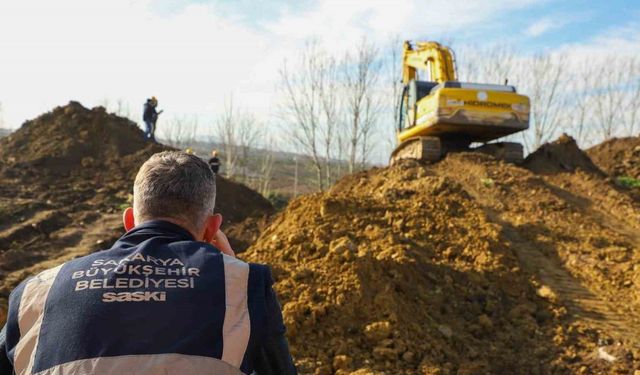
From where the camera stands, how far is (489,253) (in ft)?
23.0

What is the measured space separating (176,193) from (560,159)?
1321 cm

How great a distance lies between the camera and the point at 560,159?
13273 mm

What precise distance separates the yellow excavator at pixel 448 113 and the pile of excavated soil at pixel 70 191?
4.65 metres

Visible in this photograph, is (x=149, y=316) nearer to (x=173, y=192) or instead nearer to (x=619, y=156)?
(x=173, y=192)

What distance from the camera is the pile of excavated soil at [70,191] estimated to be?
32.9 ft

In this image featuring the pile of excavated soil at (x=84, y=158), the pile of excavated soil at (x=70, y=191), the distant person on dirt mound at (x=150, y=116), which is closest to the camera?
the pile of excavated soil at (x=70, y=191)

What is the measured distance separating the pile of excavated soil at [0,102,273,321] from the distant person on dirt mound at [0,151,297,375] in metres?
5.19

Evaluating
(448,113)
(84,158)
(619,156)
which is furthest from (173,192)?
(619,156)

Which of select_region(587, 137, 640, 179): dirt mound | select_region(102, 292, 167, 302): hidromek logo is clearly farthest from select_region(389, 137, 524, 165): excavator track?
select_region(102, 292, 167, 302): hidromek logo

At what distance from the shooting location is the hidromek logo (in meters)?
1.49

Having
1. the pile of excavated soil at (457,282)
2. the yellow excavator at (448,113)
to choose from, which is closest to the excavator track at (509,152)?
the yellow excavator at (448,113)

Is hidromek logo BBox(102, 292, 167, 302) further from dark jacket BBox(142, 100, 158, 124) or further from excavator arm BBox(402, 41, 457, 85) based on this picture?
dark jacket BBox(142, 100, 158, 124)

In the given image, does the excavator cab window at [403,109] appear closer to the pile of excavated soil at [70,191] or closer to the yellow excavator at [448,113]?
the yellow excavator at [448,113]

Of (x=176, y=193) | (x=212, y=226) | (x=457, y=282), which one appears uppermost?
(x=176, y=193)
